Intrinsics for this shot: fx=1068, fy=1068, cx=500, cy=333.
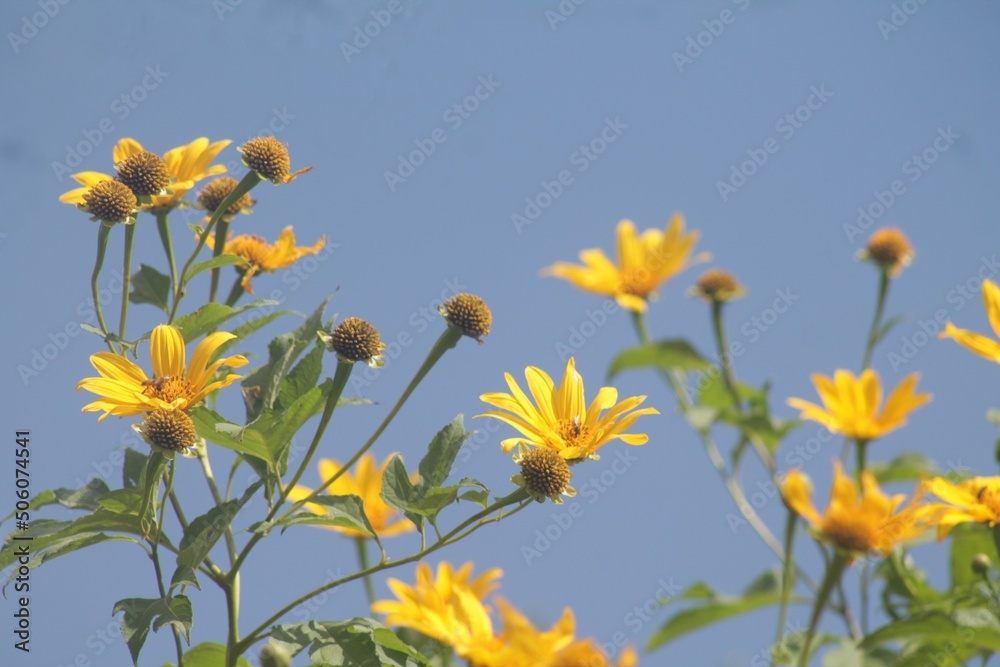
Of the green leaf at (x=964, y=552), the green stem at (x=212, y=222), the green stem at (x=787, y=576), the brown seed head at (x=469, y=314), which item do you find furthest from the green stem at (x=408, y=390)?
the green leaf at (x=964, y=552)

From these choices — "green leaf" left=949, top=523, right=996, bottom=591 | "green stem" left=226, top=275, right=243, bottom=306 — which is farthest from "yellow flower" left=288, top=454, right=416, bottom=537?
"green leaf" left=949, top=523, right=996, bottom=591

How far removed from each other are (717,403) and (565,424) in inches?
28.3

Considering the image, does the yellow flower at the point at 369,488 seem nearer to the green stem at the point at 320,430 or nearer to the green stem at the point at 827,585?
the green stem at the point at 320,430

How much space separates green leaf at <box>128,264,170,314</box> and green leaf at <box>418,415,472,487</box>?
77 centimetres

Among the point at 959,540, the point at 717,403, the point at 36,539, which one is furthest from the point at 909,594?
the point at 36,539

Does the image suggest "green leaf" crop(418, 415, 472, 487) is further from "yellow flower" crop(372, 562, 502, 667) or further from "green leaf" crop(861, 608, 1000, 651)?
"green leaf" crop(861, 608, 1000, 651)

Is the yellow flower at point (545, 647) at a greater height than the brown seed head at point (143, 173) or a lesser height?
lesser

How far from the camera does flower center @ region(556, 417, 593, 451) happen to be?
6.82ft

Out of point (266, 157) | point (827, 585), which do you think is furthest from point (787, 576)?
point (266, 157)

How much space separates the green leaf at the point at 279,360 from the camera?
2172mm

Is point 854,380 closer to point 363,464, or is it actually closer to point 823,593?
point 823,593

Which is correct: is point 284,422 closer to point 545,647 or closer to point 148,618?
point 148,618

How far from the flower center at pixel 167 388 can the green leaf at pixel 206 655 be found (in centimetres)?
54

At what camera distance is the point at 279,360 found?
2.20 metres
